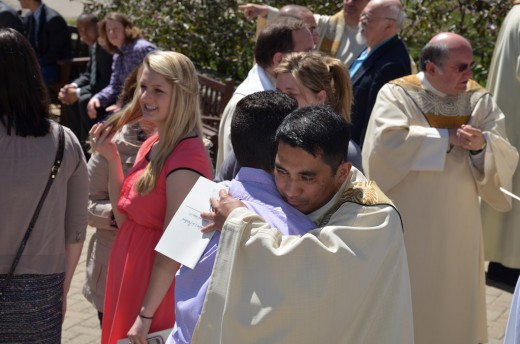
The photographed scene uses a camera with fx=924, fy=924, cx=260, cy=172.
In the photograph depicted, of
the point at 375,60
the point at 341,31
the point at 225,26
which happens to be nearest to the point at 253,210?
the point at 375,60

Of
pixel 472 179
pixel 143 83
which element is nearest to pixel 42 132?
pixel 143 83

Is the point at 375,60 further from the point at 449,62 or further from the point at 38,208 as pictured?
the point at 38,208

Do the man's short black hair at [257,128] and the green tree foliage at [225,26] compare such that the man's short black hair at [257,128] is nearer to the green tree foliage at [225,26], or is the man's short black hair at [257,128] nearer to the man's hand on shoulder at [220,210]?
the man's hand on shoulder at [220,210]

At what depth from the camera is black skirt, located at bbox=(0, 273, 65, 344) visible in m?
3.54

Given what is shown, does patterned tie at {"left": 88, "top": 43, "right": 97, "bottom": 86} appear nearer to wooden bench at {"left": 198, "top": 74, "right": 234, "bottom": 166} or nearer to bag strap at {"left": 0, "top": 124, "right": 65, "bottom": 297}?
wooden bench at {"left": 198, "top": 74, "right": 234, "bottom": 166}

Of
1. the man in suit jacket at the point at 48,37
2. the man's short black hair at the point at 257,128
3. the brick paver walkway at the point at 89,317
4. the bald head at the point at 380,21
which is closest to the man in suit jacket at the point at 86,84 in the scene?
the man in suit jacket at the point at 48,37

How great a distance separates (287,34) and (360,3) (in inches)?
87.8

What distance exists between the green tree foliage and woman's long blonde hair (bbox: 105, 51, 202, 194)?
5747 millimetres

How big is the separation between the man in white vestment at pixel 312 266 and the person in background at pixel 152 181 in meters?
1.00

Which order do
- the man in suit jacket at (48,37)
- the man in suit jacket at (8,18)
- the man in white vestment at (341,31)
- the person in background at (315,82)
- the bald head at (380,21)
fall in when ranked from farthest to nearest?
the man in suit jacket at (48,37), the man in suit jacket at (8,18), the man in white vestment at (341,31), the bald head at (380,21), the person in background at (315,82)

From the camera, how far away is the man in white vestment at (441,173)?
16.7ft

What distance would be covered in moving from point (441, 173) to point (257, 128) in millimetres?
2467

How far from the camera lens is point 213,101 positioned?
27.3 ft

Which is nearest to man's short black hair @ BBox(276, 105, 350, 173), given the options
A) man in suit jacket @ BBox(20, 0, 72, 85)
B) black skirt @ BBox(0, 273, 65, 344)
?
black skirt @ BBox(0, 273, 65, 344)
